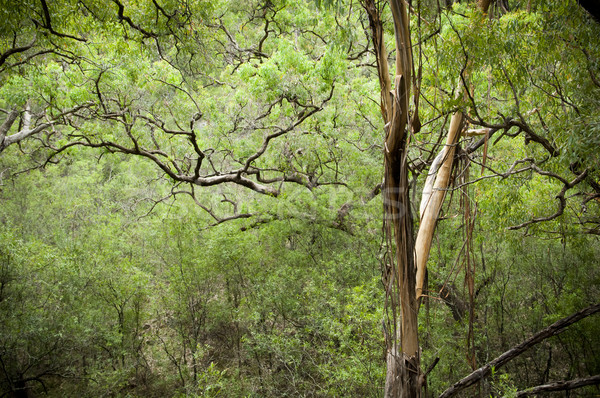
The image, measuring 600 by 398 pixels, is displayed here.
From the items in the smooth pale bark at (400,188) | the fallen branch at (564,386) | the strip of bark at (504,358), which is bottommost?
the fallen branch at (564,386)

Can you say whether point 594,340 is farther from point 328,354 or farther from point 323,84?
point 323,84

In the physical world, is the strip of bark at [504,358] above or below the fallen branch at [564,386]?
above

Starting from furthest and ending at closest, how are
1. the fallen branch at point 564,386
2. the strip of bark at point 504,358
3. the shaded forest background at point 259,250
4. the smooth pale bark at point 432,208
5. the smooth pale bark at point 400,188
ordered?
the shaded forest background at point 259,250
the fallen branch at point 564,386
the strip of bark at point 504,358
the smooth pale bark at point 432,208
the smooth pale bark at point 400,188

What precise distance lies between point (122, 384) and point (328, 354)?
14.6 feet

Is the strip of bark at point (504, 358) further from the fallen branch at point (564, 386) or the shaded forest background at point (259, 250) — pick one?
the shaded forest background at point (259, 250)

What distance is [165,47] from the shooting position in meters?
5.70

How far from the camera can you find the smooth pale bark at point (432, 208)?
213 centimetres

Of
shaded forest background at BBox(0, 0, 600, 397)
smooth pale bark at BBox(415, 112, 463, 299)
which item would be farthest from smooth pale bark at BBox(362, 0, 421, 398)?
shaded forest background at BBox(0, 0, 600, 397)

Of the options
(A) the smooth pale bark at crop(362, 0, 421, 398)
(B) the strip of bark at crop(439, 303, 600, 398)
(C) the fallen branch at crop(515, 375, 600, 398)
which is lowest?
(C) the fallen branch at crop(515, 375, 600, 398)

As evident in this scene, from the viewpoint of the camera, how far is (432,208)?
226cm

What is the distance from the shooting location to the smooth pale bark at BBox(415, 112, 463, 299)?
213 centimetres

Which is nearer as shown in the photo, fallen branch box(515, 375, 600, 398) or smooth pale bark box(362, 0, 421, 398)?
smooth pale bark box(362, 0, 421, 398)

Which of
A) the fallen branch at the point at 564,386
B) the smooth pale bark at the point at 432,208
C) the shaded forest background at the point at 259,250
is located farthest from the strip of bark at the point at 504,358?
the shaded forest background at the point at 259,250

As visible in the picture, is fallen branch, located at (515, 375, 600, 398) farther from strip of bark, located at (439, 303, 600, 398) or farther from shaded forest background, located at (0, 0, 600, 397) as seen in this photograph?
shaded forest background, located at (0, 0, 600, 397)
